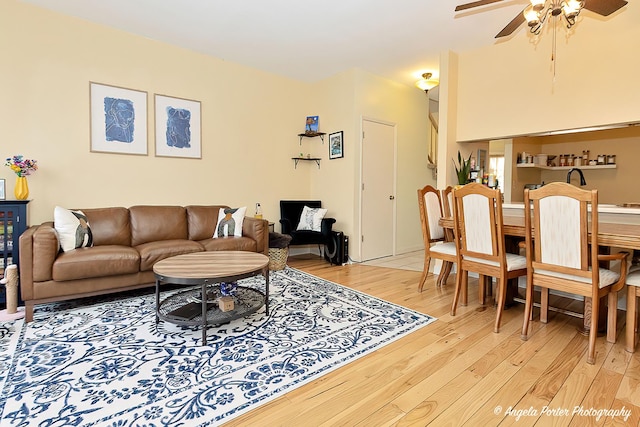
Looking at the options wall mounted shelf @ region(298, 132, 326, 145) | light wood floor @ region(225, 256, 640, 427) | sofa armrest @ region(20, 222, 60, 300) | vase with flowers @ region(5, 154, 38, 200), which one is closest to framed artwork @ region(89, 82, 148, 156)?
vase with flowers @ region(5, 154, 38, 200)

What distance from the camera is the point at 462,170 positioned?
3.97 meters

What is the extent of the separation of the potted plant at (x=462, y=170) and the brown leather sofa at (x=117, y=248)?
2.42 m

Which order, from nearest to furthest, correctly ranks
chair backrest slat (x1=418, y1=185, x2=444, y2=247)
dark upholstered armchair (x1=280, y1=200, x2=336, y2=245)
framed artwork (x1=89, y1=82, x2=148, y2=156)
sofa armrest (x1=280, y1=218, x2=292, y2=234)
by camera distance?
chair backrest slat (x1=418, y1=185, x2=444, y2=247)
framed artwork (x1=89, y1=82, x2=148, y2=156)
dark upholstered armchair (x1=280, y1=200, x2=336, y2=245)
sofa armrest (x1=280, y1=218, x2=292, y2=234)

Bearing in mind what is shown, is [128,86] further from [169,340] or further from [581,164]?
[581,164]

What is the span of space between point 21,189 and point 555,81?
5228 mm

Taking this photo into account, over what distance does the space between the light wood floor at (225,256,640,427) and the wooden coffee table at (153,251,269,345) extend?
2.84 feet

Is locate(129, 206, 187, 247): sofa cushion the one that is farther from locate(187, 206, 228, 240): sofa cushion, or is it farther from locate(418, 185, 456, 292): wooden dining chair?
locate(418, 185, 456, 292): wooden dining chair

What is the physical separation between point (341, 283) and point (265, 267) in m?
1.32

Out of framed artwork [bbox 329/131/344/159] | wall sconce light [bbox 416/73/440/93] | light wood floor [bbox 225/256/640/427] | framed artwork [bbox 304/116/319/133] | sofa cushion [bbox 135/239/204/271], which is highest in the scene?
wall sconce light [bbox 416/73/440/93]

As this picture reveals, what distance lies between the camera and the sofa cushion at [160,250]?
300 cm

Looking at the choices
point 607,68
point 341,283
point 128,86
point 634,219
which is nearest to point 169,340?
point 341,283

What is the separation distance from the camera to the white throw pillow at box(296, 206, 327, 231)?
4.66m

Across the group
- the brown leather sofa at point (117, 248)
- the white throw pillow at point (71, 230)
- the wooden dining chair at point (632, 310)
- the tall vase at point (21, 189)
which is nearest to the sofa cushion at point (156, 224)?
the brown leather sofa at point (117, 248)

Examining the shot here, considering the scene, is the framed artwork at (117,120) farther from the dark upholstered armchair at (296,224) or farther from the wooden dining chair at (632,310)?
the wooden dining chair at (632,310)
